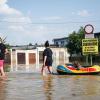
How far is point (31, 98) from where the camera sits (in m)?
10.6

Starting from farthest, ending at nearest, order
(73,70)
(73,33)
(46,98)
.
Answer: (73,33), (73,70), (46,98)

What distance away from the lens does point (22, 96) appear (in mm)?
11000

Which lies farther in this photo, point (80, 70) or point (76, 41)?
point (76, 41)

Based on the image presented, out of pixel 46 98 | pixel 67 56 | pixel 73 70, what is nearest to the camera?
pixel 46 98

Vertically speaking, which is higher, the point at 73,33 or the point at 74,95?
the point at 73,33

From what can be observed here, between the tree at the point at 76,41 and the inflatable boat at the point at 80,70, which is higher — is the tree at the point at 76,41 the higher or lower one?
the higher one

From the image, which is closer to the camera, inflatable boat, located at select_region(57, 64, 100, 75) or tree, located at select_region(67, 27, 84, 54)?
inflatable boat, located at select_region(57, 64, 100, 75)

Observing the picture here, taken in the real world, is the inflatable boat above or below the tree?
below

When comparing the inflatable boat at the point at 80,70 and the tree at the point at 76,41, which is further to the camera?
the tree at the point at 76,41

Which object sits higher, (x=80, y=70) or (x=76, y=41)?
(x=76, y=41)

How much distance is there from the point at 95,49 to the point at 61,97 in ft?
46.5

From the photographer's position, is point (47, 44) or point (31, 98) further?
point (47, 44)

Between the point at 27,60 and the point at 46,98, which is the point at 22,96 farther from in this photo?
the point at 27,60

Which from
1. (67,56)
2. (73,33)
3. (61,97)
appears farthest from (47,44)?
(67,56)
